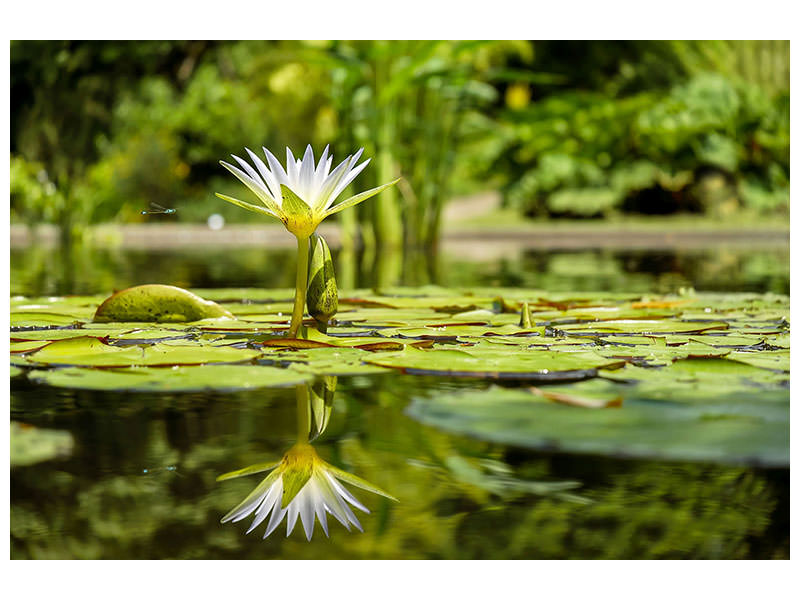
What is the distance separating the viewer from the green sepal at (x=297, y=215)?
6.48 ft

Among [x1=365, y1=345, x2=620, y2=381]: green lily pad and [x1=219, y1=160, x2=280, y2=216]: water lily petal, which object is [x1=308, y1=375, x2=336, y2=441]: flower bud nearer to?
[x1=365, y1=345, x2=620, y2=381]: green lily pad

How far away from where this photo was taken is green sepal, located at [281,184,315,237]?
1.97 metres

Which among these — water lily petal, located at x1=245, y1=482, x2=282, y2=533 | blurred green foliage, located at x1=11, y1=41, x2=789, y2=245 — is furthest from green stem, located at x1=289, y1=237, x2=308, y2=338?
blurred green foliage, located at x1=11, y1=41, x2=789, y2=245

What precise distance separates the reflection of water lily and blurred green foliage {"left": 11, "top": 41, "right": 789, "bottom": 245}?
5.62m

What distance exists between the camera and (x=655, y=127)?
966 centimetres

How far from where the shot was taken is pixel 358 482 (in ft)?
3.88

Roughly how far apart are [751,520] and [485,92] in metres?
6.41

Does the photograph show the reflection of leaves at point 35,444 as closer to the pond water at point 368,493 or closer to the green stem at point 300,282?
the pond water at point 368,493

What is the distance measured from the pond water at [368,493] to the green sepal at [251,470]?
0.01 metres

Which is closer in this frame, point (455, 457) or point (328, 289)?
point (455, 457)

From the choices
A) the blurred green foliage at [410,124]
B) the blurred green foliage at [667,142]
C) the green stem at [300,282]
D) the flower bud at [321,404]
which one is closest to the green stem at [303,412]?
the flower bud at [321,404]

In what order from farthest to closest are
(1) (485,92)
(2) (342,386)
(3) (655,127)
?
1. (3) (655,127)
2. (1) (485,92)
3. (2) (342,386)
